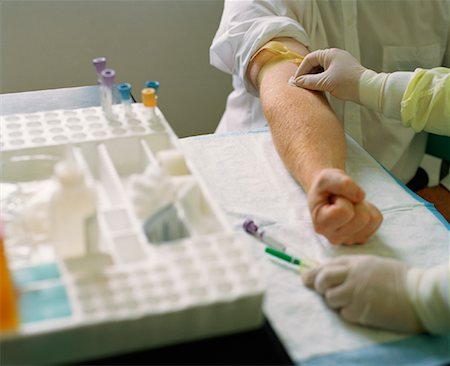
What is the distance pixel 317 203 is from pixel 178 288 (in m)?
0.37

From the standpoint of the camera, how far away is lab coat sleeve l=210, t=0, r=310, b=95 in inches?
58.5

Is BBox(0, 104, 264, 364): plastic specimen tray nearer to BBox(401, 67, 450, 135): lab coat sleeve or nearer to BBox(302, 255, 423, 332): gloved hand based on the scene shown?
BBox(302, 255, 423, 332): gloved hand

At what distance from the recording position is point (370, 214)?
102cm

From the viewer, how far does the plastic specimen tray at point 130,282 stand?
0.70m

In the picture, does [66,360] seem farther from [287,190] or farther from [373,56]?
[373,56]

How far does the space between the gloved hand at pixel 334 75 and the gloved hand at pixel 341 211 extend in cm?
35

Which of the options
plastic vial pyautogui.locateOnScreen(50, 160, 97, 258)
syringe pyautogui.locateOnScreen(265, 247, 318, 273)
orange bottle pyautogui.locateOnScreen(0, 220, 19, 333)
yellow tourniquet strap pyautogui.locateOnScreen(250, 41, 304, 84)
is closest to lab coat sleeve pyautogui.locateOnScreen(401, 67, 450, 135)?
yellow tourniquet strap pyautogui.locateOnScreen(250, 41, 304, 84)

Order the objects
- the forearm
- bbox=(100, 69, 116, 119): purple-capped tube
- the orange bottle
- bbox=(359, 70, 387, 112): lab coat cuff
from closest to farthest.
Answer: the orange bottle, bbox=(100, 69, 116, 119): purple-capped tube, the forearm, bbox=(359, 70, 387, 112): lab coat cuff

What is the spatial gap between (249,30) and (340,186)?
0.65 m

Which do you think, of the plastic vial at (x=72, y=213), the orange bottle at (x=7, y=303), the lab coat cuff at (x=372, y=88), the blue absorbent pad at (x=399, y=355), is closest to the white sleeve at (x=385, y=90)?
the lab coat cuff at (x=372, y=88)

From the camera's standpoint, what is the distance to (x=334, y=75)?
1.33 m

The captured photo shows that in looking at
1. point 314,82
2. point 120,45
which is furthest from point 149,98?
point 120,45

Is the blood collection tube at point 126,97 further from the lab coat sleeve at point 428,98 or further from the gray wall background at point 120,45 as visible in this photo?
the gray wall background at point 120,45

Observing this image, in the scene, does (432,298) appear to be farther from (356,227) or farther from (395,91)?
(395,91)
